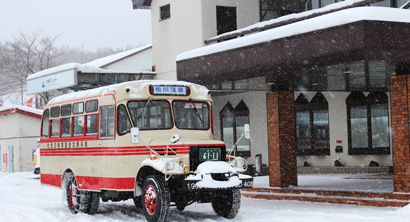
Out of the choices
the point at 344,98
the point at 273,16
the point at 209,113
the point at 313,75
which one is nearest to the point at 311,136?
the point at 344,98

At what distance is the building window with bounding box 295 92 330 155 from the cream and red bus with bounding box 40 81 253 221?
14838 mm

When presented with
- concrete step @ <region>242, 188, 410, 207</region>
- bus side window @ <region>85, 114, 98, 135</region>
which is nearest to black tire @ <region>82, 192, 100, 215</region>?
bus side window @ <region>85, 114, 98, 135</region>

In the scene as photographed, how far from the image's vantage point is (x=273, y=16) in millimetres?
31906

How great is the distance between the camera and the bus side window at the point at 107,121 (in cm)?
1396

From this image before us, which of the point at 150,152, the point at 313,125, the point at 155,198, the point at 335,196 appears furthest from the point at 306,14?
the point at 155,198

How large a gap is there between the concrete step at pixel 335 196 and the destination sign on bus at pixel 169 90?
510 cm

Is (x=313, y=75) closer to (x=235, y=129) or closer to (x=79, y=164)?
(x=79, y=164)

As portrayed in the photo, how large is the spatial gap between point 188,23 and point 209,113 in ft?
55.5

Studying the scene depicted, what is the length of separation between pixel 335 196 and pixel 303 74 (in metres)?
3.52

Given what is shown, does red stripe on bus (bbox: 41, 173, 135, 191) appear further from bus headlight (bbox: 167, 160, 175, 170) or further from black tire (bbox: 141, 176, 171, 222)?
bus headlight (bbox: 167, 160, 175, 170)

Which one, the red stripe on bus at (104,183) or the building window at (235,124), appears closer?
the red stripe on bus at (104,183)

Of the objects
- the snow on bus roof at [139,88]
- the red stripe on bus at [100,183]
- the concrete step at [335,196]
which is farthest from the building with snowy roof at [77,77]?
the snow on bus roof at [139,88]

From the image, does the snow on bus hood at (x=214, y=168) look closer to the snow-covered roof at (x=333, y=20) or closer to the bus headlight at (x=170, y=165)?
the bus headlight at (x=170, y=165)

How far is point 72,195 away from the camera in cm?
1573
